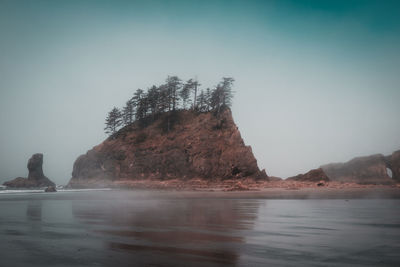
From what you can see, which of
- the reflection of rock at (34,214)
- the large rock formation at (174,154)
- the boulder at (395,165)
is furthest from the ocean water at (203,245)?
the boulder at (395,165)

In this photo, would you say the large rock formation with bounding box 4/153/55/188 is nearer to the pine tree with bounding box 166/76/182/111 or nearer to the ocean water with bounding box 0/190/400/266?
the pine tree with bounding box 166/76/182/111

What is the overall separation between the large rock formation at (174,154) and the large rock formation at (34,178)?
2288cm

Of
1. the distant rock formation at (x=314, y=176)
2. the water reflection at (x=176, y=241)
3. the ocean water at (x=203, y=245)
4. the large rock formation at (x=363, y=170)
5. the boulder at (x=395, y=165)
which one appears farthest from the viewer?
the large rock formation at (x=363, y=170)

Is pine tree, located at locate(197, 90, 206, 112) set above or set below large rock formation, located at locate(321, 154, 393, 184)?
above

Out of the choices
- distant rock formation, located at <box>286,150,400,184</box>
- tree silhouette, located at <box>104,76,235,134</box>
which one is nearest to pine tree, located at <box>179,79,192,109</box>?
tree silhouette, located at <box>104,76,235,134</box>

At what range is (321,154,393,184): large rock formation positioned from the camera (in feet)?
167

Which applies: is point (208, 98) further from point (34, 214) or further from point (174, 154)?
point (34, 214)

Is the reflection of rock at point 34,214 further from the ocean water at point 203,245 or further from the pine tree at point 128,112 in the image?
the pine tree at point 128,112

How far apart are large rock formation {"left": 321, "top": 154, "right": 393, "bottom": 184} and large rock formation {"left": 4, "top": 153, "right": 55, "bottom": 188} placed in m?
82.6

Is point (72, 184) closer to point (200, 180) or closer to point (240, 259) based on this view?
point (200, 180)

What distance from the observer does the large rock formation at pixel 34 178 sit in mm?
82812

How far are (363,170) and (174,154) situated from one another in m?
39.1

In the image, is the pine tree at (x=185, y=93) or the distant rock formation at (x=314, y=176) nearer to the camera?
the distant rock formation at (x=314, y=176)

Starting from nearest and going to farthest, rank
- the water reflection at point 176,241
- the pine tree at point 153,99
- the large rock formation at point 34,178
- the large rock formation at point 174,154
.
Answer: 1. the water reflection at point 176,241
2. the large rock formation at point 174,154
3. the pine tree at point 153,99
4. the large rock formation at point 34,178
